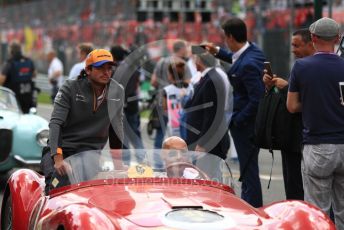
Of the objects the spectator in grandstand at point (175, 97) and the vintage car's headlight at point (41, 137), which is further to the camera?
the spectator in grandstand at point (175, 97)

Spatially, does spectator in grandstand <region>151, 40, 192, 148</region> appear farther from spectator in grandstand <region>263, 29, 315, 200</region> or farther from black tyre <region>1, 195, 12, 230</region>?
black tyre <region>1, 195, 12, 230</region>

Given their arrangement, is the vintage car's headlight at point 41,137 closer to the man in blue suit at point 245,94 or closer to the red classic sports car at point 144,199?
the man in blue suit at point 245,94

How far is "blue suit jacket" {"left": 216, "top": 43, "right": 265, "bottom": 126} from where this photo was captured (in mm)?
9188

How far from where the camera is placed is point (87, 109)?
8086mm

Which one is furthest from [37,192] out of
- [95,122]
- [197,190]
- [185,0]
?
[185,0]

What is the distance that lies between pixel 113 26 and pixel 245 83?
92.0ft

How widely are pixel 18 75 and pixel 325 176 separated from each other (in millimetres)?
10265

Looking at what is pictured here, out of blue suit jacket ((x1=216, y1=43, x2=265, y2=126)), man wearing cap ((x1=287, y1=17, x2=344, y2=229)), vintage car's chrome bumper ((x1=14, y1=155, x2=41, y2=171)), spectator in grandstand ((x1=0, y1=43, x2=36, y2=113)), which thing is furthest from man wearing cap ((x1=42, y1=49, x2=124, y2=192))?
spectator in grandstand ((x1=0, y1=43, x2=36, y2=113))

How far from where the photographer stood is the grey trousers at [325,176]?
23.2 feet

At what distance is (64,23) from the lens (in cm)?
4488

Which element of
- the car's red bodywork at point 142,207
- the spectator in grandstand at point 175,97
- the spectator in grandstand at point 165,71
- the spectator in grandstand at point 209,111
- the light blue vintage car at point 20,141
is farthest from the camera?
the spectator in grandstand at point 165,71

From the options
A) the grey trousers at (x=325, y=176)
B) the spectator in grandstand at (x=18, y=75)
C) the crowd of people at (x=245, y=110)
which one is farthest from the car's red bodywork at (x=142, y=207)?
the spectator in grandstand at (x=18, y=75)

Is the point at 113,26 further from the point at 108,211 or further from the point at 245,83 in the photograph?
the point at 108,211

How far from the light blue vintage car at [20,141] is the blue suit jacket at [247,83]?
3958mm
